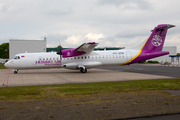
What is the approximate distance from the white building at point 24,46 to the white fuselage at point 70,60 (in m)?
30.4

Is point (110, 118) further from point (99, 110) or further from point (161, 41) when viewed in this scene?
point (161, 41)

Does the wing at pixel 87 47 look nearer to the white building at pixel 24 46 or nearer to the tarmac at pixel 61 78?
the tarmac at pixel 61 78

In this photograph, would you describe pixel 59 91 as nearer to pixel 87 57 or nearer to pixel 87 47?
pixel 87 47

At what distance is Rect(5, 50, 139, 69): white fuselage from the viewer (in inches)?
840

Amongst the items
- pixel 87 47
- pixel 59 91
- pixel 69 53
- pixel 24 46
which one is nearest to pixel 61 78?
pixel 69 53

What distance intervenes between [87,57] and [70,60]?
2396 millimetres

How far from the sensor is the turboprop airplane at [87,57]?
21250 mm

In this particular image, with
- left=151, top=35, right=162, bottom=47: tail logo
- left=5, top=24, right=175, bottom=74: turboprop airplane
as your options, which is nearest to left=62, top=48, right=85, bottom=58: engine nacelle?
left=5, top=24, right=175, bottom=74: turboprop airplane

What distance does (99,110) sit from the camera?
557 centimetres

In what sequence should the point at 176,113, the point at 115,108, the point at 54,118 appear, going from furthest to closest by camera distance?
1. the point at 115,108
2. the point at 176,113
3. the point at 54,118

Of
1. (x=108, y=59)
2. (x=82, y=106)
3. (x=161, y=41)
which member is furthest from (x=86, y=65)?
(x=82, y=106)

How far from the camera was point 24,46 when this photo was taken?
50.4 meters

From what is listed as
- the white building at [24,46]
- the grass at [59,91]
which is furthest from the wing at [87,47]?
the white building at [24,46]

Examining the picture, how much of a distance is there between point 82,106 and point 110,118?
1504 mm
